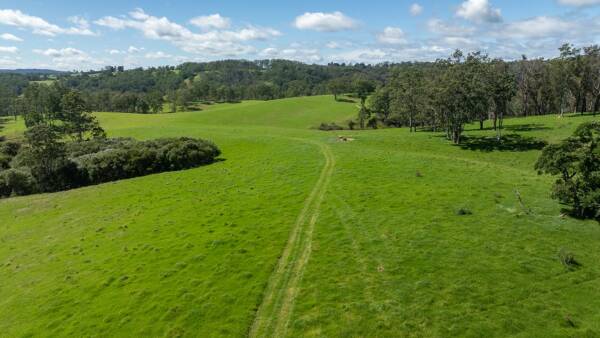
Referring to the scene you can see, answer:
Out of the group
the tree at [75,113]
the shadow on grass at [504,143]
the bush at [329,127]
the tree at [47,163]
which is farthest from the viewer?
the bush at [329,127]

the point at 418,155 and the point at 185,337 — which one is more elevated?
the point at 418,155

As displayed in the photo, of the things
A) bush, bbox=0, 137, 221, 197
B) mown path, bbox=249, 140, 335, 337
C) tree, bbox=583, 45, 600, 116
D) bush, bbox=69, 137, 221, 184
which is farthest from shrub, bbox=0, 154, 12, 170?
tree, bbox=583, 45, 600, 116

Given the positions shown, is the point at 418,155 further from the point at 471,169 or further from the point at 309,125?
the point at 309,125

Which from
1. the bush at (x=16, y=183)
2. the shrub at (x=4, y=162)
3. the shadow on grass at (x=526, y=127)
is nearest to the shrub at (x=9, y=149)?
the shrub at (x=4, y=162)

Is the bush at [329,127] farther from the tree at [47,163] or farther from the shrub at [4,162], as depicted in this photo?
the shrub at [4,162]

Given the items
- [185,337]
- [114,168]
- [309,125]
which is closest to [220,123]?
[309,125]

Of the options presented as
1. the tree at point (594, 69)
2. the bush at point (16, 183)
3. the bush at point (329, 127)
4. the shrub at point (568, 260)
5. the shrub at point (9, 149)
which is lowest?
the bush at point (16, 183)
